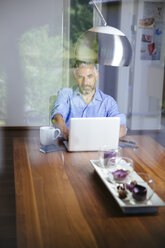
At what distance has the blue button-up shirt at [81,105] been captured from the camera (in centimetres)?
275

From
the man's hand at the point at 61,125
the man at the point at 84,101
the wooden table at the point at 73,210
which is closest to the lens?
the wooden table at the point at 73,210

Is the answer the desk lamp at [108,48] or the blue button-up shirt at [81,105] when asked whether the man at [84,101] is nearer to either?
the blue button-up shirt at [81,105]

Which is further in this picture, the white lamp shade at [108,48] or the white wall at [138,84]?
the white wall at [138,84]

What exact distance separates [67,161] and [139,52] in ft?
10.2

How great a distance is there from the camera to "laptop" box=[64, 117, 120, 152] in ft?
6.32

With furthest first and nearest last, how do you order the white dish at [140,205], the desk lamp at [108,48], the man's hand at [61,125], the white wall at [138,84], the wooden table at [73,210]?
1. the white wall at [138,84]
2. the man's hand at [61,125]
3. the desk lamp at [108,48]
4. the white dish at [140,205]
5. the wooden table at [73,210]

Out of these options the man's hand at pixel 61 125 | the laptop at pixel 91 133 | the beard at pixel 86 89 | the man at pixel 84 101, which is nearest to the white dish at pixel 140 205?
the laptop at pixel 91 133

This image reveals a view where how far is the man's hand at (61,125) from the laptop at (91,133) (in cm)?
20

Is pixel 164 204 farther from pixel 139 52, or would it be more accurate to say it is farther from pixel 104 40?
pixel 139 52

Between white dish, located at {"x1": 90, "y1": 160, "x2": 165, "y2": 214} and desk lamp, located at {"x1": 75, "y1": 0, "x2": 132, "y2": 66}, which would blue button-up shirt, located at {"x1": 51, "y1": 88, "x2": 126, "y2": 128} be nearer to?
desk lamp, located at {"x1": 75, "y1": 0, "x2": 132, "y2": 66}

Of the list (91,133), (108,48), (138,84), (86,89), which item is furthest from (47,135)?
(138,84)

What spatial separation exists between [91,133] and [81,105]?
0.87 meters

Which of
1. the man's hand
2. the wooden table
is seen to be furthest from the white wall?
the wooden table

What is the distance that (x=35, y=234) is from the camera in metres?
1.15
